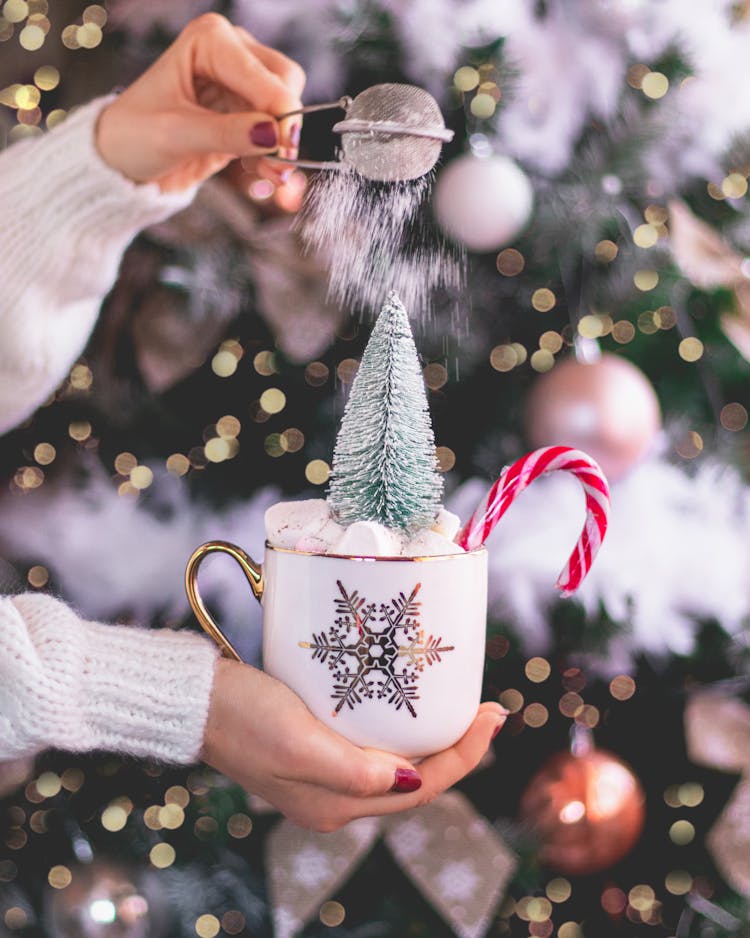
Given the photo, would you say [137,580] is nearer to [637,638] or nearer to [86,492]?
[86,492]

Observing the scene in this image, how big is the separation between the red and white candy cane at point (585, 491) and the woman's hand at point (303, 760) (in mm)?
149

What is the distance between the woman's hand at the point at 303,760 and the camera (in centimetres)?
65

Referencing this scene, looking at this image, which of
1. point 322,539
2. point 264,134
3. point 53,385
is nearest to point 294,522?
point 322,539

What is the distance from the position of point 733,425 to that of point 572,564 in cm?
53

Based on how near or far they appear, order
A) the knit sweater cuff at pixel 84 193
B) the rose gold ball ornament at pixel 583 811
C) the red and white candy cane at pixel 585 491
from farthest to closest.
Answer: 1. the rose gold ball ornament at pixel 583 811
2. the knit sweater cuff at pixel 84 193
3. the red and white candy cane at pixel 585 491

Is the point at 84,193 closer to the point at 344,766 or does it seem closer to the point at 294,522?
the point at 294,522

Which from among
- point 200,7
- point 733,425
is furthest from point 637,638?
point 200,7

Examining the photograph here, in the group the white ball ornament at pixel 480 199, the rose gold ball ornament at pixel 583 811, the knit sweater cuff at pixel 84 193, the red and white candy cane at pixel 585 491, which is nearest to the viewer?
the red and white candy cane at pixel 585 491

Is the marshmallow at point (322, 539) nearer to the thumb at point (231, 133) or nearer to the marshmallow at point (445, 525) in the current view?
the marshmallow at point (445, 525)

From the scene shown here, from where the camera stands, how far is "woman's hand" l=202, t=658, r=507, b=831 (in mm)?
646

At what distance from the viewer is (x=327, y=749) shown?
0.64 meters

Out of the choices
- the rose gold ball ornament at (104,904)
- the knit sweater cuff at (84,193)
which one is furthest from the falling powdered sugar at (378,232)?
the rose gold ball ornament at (104,904)

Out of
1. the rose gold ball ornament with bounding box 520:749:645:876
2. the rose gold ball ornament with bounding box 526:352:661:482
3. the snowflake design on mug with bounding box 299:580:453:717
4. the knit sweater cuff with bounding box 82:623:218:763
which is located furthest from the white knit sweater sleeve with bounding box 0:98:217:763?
the rose gold ball ornament with bounding box 520:749:645:876

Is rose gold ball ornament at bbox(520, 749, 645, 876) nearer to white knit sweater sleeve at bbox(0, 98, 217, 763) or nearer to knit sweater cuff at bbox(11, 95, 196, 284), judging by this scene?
white knit sweater sleeve at bbox(0, 98, 217, 763)
